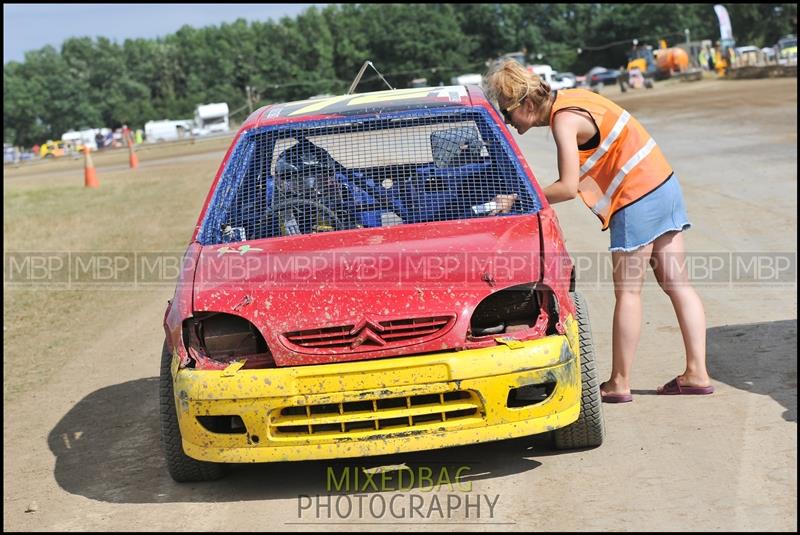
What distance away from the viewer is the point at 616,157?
18.2ft

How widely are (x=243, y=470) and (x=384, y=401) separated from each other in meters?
1.07

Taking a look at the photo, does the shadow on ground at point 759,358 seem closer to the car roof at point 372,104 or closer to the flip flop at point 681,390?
the flip flop at point 681,390

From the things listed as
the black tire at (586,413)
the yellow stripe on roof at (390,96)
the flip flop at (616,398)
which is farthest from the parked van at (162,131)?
the black tire at (586,413)

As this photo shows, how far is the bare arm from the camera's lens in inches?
212

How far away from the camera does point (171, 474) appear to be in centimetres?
505

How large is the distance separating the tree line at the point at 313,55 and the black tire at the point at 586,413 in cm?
9432

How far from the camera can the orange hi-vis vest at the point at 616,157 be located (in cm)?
548

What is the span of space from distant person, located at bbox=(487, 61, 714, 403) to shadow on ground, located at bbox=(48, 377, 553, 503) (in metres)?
0.92

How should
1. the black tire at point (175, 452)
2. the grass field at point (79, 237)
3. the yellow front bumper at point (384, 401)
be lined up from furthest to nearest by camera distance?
the grass field at point (79, 237)
the black tire at point (175, 452)
the yellow front bumper at point (384, 401)

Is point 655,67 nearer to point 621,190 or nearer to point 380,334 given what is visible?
point 621,190

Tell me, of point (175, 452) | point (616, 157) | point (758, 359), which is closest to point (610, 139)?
point (616, 157)

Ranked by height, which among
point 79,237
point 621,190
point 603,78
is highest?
point 621,190

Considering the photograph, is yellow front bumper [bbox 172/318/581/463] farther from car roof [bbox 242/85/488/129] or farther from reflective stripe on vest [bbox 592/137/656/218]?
car roof [bbox 242/85/488/129]

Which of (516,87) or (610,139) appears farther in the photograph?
(610,139)
